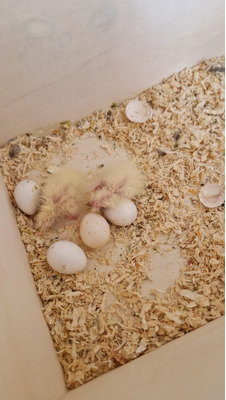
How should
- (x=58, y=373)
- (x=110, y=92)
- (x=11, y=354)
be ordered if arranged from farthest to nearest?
(x=110, y=92) → (x=58, y=373) → (x=11, y=354)

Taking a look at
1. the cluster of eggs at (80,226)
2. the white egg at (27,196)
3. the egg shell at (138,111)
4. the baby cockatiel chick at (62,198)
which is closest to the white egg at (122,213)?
the cluster of eggs at (80,226)

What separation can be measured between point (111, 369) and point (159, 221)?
0.55m

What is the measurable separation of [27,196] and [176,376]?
2.54 feet

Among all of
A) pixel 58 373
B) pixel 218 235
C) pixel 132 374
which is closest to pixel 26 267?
pixel 58 373

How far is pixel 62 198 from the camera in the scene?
4.61 ft

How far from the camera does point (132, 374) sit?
111 centimetres

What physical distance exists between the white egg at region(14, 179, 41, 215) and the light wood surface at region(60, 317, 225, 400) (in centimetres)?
63

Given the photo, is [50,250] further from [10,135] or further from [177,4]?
[177,4]

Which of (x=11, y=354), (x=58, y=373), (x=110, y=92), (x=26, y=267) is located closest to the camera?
(x=11, y=354)

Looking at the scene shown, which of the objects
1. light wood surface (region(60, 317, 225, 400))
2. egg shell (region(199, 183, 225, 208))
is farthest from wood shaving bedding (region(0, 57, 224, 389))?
light wood surface (region(60, 317, 225, 400))

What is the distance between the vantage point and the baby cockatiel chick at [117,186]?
1397mm

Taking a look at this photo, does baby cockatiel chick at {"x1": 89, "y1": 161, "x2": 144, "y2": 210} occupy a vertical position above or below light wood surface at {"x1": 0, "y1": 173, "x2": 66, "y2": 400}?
above

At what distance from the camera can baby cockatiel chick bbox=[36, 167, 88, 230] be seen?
140 centimetres

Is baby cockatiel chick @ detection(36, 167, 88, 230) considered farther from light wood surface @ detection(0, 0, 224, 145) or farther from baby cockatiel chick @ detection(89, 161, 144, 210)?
light wood surface @ detection(0, 0, 224, 145)
